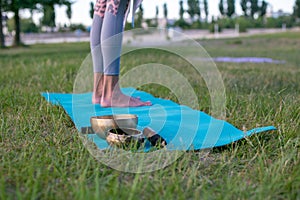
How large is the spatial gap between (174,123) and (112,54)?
2.11 feet

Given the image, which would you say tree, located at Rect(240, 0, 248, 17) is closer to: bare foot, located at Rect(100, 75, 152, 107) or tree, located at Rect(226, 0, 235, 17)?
tree, located at Rect(226, 0, 235, 17)

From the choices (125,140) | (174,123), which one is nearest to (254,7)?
(174,123)

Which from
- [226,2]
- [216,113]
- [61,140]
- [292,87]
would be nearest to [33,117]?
[61,140]

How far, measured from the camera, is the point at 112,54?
2.18 m

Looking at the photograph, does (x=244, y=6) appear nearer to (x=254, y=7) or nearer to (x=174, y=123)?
(x=254, y=7)

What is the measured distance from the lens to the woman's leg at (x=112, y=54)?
2156mm

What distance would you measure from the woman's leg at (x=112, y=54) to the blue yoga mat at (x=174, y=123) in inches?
2.6

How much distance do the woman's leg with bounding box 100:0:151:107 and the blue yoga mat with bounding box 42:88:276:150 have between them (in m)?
0.07

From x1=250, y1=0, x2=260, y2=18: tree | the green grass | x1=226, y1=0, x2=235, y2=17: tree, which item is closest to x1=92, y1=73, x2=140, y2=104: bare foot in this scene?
the green grass

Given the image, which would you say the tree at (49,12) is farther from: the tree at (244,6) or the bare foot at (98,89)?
the tree at (244,6)

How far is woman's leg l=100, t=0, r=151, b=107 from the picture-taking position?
2.16 metres

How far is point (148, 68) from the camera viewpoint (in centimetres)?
368

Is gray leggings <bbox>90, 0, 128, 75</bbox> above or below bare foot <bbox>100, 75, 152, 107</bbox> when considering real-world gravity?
above

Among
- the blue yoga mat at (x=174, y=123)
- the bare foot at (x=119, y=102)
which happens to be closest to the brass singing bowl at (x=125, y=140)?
the blue yoga mat at (x=174, y=123)
